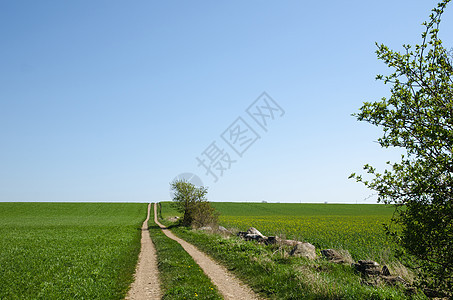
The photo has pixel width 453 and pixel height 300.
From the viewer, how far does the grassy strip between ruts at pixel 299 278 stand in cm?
934

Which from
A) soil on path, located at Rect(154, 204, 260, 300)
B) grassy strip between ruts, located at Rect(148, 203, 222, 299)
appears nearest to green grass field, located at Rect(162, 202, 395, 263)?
soil on path, located at Rect(154, 204, 260, 300)

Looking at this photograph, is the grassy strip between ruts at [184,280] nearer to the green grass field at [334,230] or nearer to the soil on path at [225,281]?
the soil on path at [225,281]

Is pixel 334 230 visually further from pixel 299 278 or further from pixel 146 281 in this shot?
pixel 146 281

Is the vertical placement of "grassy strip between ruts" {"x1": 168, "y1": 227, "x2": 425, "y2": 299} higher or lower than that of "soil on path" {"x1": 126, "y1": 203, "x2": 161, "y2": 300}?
higher

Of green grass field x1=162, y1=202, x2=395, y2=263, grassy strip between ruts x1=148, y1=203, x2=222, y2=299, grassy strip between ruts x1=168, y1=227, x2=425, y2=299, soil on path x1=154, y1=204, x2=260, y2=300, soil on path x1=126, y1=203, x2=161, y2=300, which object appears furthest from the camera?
green grass field x1=162, y1=202, x2=395, y2=263

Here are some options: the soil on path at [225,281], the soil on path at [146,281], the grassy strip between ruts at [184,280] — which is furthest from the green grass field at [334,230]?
the soil on path at [146,281]

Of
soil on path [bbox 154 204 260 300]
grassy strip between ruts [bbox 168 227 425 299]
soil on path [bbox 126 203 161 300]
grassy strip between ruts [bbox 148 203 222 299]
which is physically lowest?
soil on path [bbox 126 203 161 300]

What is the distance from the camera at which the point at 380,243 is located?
25.0 metres

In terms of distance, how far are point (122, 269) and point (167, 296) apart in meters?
6.71

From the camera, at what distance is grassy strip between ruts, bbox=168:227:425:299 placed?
9343mm

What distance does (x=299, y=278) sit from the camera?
37.0 feet

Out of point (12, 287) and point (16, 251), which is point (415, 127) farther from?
point (16, 251)

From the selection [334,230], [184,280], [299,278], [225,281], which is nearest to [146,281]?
[184,280]

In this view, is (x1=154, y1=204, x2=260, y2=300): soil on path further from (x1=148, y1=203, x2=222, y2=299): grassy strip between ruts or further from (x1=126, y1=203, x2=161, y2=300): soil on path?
(x1=126, y1=203, x2=161, y2=300): soil on path
